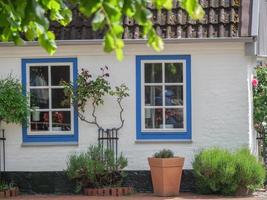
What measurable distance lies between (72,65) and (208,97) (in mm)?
2666

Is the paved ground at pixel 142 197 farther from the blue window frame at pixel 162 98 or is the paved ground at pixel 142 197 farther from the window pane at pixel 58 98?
the window pane at pixel 58 98

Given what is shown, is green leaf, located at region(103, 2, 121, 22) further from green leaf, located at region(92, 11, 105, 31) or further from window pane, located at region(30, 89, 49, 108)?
window pane, located at region(30, 89, 49, 108)

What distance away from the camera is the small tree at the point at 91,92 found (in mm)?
12281

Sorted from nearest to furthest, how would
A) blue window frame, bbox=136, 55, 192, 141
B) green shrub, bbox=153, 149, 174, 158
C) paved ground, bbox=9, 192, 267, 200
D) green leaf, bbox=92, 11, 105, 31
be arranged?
green leaf, bbox=92, 11, 105, 31, paved ground, bbox=9, 192, 267, 200, green shrub, bbox=153, 149, 174, 158, blue window frame, bbox=136, 55, 192, 141

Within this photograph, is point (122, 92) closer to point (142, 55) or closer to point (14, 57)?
point (142, 55)

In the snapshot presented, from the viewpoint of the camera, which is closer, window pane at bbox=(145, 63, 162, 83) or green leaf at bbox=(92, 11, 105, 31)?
green leaf at bbox=(92, 11, 105, 31)

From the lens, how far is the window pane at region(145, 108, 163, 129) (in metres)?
12.6

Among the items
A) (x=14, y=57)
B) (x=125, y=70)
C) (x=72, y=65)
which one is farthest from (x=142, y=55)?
(x=14, y=57)

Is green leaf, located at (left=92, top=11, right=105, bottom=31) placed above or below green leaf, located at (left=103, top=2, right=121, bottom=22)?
below

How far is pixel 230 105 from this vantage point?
487 inches

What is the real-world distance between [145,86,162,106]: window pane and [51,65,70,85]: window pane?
1.56m

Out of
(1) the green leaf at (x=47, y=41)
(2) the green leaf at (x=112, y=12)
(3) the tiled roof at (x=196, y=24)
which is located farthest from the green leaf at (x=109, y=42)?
(3) the tiled roof at (x=196, y=24)

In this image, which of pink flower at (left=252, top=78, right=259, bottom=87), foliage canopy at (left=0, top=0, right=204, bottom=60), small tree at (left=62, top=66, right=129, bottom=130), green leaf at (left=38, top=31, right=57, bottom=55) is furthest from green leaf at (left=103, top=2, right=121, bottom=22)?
pink flower at (left=252, top=78, right=259, bottom=87)

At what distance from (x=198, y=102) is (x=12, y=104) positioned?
3467 mm
